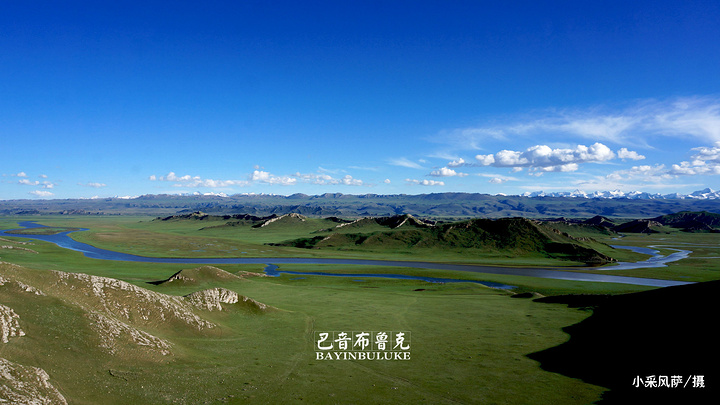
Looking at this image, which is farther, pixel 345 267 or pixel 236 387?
pixel 345 267

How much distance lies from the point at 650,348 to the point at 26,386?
50.3m

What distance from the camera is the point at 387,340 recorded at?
4225cm

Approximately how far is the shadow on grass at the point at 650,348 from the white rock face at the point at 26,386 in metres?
37.4

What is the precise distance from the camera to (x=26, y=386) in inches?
840

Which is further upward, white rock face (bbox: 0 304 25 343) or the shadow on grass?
white rock face (bbox: 0 304 25 343)

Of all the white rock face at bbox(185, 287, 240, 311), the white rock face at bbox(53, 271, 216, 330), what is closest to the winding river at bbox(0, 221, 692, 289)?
the white rock face at bbox(185, 287, 240, 311)

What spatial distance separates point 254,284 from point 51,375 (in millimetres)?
55654

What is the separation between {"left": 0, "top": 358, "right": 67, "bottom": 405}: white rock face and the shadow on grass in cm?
3741

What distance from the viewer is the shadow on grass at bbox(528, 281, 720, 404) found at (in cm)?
2931

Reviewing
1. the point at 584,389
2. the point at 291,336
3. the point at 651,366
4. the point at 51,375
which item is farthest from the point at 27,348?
the point at 651,366

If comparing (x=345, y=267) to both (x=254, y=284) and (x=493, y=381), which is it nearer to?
(x=254, y=284)

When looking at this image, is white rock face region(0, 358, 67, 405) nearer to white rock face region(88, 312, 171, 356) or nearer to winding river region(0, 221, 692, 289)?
white rock face region(88, 312, 171, 356)

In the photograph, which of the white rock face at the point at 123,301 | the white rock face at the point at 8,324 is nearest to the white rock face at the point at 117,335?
the white rock face at the point at 123,301

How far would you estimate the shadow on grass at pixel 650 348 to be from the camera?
2931cm
